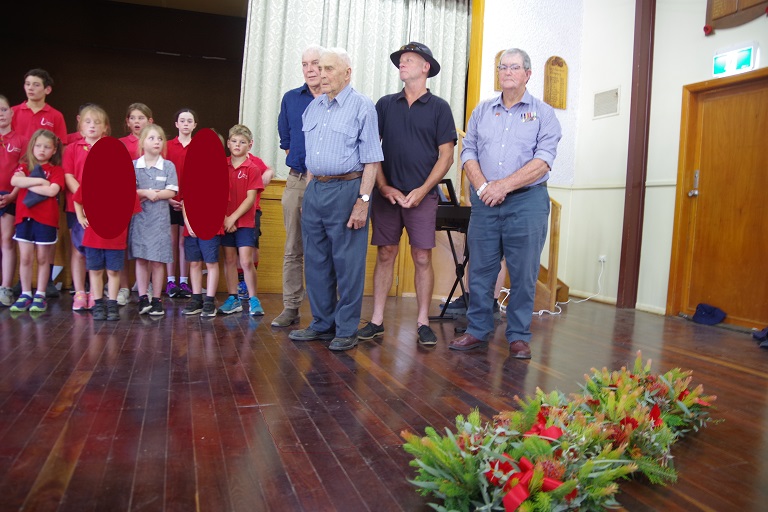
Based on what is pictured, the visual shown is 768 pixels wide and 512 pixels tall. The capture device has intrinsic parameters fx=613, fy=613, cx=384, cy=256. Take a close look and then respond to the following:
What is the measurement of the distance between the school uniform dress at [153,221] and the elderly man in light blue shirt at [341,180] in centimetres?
111

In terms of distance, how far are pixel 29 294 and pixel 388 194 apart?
93.9 inches

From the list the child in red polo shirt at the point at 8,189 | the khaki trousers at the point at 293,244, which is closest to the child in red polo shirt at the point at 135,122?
the child in red polo shirt at the point at 8,189

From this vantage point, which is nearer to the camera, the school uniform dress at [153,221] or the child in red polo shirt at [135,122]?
the school uniform dress at [153,221]

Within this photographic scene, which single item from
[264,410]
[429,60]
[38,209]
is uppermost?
[429,60]

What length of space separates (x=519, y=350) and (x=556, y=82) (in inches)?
154

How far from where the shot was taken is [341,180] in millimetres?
3100

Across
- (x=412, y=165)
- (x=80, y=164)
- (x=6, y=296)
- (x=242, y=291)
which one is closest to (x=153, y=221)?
(x=80, y=164)

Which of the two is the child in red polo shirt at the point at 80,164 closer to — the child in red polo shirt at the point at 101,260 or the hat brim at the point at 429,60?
the child in red polo shirt at the point at 101,260

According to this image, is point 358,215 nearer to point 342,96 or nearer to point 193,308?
point 342,96

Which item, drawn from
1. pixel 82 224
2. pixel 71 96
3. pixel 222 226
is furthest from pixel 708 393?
pixel 71 96

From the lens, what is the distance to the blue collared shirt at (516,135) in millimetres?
3102

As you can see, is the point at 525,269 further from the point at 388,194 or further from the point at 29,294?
the point at 29,294

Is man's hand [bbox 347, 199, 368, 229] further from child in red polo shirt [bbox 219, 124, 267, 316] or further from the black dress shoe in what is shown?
child in red polo shirt [bbox 219, 124, 267, 316]

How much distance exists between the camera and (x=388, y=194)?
3.35 meters
